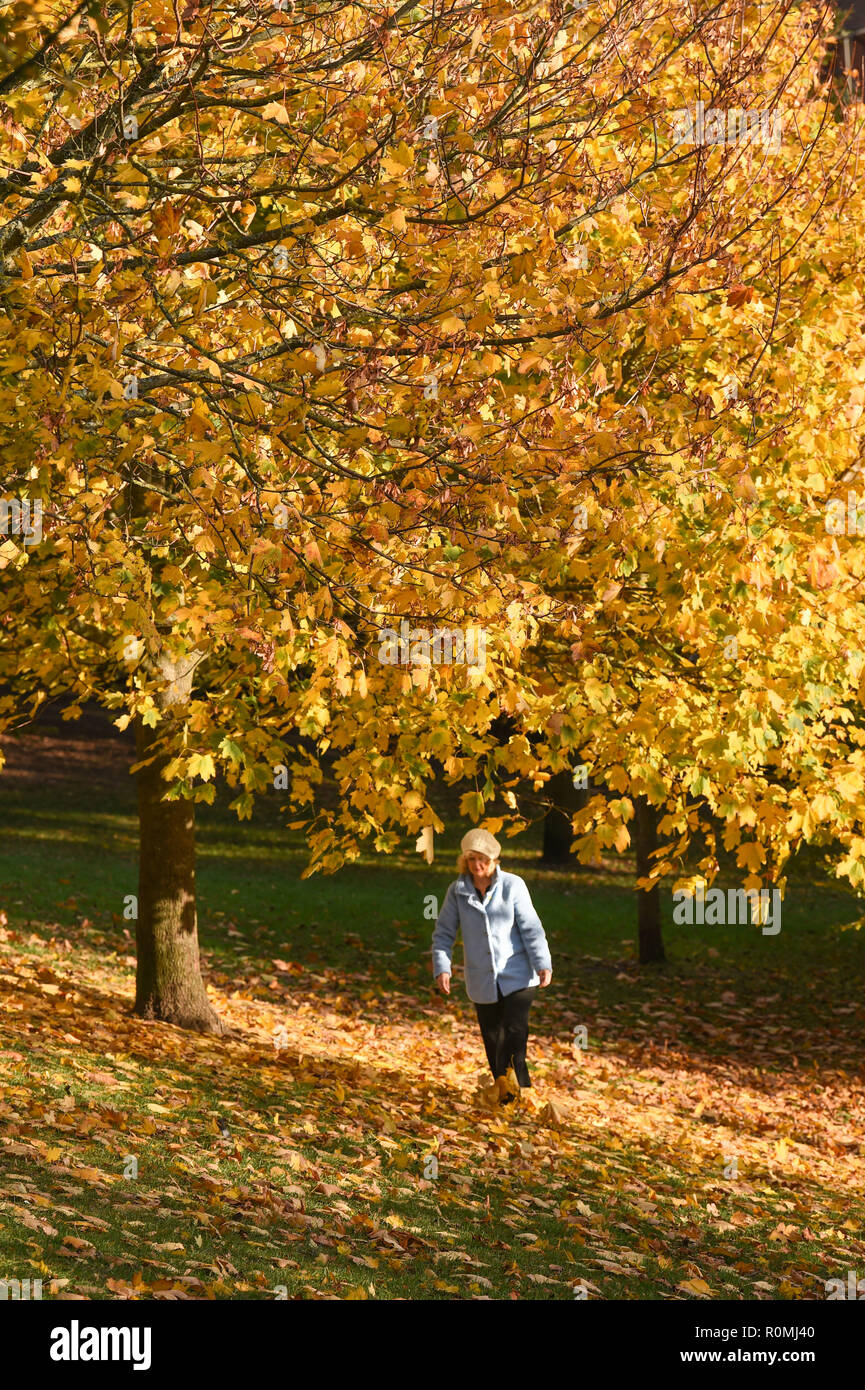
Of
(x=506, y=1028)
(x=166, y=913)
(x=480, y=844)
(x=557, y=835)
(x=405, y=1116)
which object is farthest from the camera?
(x=557, y=835)

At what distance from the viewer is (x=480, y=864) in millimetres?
8539

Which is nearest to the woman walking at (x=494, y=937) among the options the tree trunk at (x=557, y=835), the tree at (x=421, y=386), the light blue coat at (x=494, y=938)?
the light blue coat at (x=494, y=938)

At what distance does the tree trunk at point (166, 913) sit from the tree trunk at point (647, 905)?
8.09 metres

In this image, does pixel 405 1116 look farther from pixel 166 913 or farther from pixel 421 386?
pixel 421 386

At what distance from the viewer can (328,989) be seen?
1605cm

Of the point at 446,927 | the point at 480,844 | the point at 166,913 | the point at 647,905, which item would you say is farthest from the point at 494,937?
the point at 647,905

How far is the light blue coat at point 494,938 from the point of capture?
8516 mm

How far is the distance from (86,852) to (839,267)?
18.1m

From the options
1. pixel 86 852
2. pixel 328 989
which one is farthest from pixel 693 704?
pixel 86 852

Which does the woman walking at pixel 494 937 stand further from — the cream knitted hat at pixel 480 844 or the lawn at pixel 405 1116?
the lawn at pixel 405 1116

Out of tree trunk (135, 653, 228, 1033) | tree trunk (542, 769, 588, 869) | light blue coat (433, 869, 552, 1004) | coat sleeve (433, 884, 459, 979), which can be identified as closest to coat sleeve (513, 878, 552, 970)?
light blue coat (433, 869, 552, 1004)

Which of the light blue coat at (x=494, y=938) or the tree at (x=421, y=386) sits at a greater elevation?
the tree at (x=421, y=386)

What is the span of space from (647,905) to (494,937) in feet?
→ 34.4

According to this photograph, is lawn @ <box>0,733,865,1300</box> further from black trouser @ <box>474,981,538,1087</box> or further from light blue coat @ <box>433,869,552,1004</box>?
light blue coat @ <box>433,869,552,1004</box>
